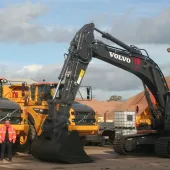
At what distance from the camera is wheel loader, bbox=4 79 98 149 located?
19.3 meters

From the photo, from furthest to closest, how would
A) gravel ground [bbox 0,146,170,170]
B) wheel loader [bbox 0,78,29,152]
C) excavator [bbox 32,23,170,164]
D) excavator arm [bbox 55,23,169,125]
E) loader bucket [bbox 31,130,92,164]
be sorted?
wheel loader [bbox 0,78,29,152] → excavator arm [bbox 55,23,169,125] → excavator [bbox 32,23,170,164] → loader bucket [bbox 31,130,92,164] → gravel ground [bbox 0,146,170,170]

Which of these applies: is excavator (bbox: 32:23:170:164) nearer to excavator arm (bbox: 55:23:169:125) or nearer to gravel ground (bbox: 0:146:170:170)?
excavator arm (bbox: 55:23:169:125)

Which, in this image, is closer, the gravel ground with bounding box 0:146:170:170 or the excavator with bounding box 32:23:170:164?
the gravel ground with bounding box 0:146:170:170

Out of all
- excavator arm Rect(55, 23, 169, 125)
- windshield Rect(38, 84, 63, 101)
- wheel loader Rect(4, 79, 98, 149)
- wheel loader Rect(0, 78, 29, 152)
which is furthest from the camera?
windshield Rect(38, 84, 63, 101)

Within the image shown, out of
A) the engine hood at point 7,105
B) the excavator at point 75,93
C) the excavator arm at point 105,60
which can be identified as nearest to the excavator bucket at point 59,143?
the excavator at point 75,93

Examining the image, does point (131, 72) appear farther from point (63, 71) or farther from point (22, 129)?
point (22, 129)

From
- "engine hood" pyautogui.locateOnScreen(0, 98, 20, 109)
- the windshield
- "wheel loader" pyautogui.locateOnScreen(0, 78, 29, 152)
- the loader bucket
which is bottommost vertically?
the loader bucket

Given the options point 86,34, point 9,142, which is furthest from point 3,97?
point 86,34

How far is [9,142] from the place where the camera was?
1641 centimetres

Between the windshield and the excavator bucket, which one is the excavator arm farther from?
the windshield

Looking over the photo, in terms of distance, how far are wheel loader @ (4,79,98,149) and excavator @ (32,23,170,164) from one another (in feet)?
5.18

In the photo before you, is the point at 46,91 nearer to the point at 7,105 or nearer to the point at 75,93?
the point at 7,105

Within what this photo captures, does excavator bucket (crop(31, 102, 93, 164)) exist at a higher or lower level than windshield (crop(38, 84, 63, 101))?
lower

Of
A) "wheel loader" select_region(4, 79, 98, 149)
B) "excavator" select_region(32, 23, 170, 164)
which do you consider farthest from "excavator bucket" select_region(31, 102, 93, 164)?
"wheel loader" select_region(4, 79, 98, 149)
